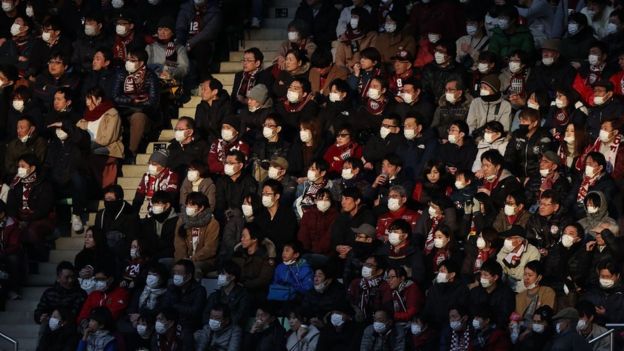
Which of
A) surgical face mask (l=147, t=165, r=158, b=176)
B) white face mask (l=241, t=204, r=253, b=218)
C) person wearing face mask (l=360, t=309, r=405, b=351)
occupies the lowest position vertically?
surgical face mask (l=147, t=165, r=158, b=176)

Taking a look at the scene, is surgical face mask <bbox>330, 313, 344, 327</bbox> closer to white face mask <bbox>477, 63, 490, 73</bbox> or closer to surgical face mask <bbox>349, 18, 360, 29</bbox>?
white face mask <bbox>477, 63, 490, 73</bbox>

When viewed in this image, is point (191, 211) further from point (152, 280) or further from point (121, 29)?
point (121, 29)

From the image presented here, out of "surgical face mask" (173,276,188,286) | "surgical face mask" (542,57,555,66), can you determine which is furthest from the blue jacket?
"surgical face mask" (542,57,555,66)

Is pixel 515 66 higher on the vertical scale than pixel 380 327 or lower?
higher

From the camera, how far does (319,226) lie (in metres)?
24.4

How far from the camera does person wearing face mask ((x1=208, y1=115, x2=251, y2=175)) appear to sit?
25.7 meters

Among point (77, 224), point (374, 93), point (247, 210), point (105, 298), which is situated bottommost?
point (77, 224)

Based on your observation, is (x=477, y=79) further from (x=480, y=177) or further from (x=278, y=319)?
(x=278, y=319)

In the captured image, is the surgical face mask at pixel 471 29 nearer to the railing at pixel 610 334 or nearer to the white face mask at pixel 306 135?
the white face mask at pixel 306 135

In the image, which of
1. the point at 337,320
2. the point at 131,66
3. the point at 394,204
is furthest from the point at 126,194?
the point at 337,320

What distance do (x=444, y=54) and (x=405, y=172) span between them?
6.67ft

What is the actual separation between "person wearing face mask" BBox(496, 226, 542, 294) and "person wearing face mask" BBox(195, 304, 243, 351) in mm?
3012

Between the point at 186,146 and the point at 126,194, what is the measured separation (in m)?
1.25

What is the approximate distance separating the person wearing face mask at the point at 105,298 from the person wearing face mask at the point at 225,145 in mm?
2236
